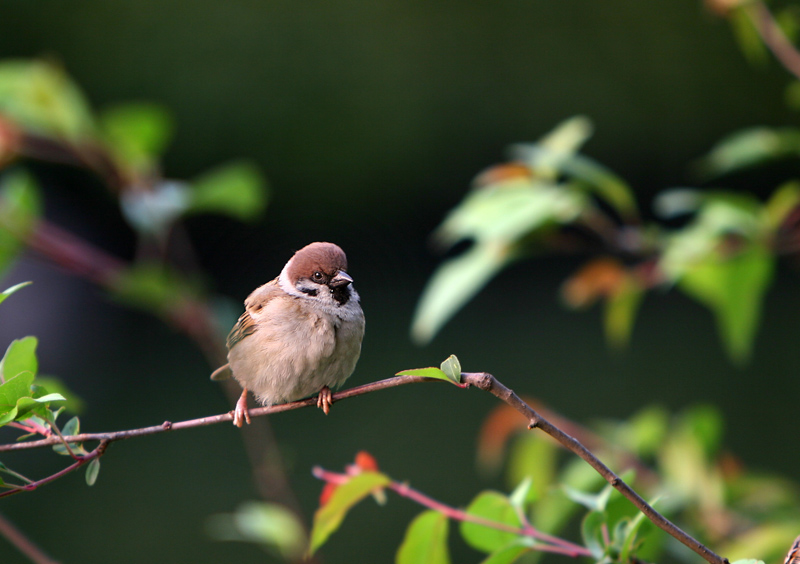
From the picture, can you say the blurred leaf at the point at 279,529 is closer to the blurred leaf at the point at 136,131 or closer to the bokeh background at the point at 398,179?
the blurred leaf at the point at 136,131

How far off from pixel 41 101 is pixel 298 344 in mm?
674

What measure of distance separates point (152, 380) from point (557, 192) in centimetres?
455

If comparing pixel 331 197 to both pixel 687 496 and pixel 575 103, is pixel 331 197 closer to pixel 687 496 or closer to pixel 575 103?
pixel 575 103

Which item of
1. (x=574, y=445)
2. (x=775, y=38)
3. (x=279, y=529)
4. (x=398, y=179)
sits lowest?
(x=279, y=529)

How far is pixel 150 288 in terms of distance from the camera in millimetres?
1480

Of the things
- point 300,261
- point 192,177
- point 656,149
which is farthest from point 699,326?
point 300,261

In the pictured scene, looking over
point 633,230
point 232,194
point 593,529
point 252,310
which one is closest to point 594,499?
point 593,529

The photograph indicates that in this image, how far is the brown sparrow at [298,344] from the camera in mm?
965

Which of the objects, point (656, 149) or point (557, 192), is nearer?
point (557, 192)

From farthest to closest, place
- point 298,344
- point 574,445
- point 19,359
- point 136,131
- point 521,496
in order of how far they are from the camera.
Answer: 1. point 136,131
2. point 298,344
3. point 521,496
4. point 19,359
5. point 574,445

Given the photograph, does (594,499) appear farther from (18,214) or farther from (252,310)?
(18,214)

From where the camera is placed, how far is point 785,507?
1315mm

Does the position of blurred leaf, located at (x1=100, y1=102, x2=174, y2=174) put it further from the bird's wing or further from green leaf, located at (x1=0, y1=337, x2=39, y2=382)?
green leaf, located at (x1=0, y1=337, x2=39, y2=382)

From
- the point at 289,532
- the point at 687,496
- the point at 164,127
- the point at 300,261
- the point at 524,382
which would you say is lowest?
the point at 524,382
